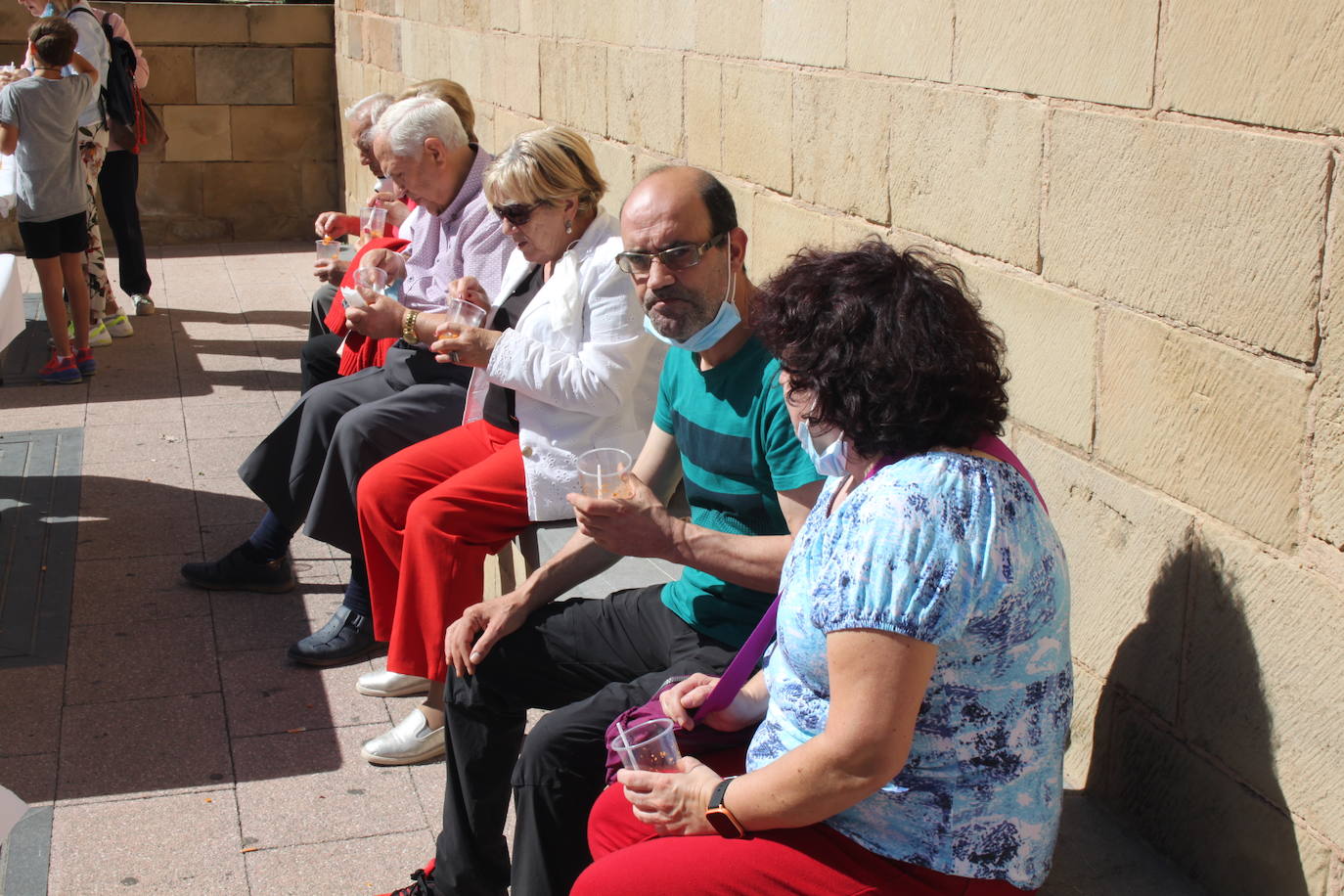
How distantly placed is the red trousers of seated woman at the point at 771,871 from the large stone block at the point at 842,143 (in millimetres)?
1897

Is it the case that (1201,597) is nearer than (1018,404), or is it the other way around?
(1201,597)

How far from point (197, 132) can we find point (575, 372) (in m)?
9.35

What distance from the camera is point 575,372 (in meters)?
3.53

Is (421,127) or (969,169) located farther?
(421,127)

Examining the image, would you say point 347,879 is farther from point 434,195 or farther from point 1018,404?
point 434,195

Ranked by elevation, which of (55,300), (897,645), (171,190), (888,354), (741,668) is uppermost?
(888,354)

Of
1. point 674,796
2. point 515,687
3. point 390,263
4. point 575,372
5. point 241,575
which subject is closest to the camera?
point 674,796

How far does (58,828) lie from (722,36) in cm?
305

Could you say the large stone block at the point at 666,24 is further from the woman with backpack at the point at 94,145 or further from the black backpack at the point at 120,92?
the black backpack at the point at 120,92

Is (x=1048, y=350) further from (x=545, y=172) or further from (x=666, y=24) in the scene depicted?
(x=666, y=24)

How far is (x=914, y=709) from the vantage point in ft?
6.04

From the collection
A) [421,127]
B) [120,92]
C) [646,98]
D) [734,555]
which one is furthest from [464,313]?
[120,92]

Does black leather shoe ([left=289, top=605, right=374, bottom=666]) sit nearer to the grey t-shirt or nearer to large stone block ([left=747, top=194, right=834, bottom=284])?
large stone block ([left=747, top=194, right=834, bottom=284])

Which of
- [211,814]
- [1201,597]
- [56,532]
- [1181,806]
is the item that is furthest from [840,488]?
[56,532]
